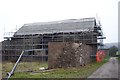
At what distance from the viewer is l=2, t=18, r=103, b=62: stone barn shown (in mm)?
30623

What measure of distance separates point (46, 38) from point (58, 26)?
3.74 metres

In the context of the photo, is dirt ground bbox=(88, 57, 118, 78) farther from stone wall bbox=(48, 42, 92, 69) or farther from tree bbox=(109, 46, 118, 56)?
tree bbox=(109, 46, 118, 56)

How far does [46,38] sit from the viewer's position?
108 feet

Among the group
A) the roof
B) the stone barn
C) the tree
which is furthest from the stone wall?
the tree

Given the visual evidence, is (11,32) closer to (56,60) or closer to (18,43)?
(18,43)

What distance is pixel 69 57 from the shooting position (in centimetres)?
1900

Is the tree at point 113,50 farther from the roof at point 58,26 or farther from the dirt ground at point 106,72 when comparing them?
the dirt ground at point 106,72

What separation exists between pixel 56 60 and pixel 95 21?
18.4 m

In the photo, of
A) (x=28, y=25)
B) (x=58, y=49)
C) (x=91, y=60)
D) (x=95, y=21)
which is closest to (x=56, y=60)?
(x=58, y=49)

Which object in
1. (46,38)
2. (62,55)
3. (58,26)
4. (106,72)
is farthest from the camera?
(58,26)

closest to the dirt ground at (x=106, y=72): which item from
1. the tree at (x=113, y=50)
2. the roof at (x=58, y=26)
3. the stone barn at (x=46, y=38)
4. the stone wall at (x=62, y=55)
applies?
the stone wall at (x=62, y=55)

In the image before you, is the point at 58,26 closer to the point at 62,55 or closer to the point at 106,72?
the point at 62,55

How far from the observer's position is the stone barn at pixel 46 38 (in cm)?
3062

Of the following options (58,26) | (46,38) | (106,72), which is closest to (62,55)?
(106,72)
